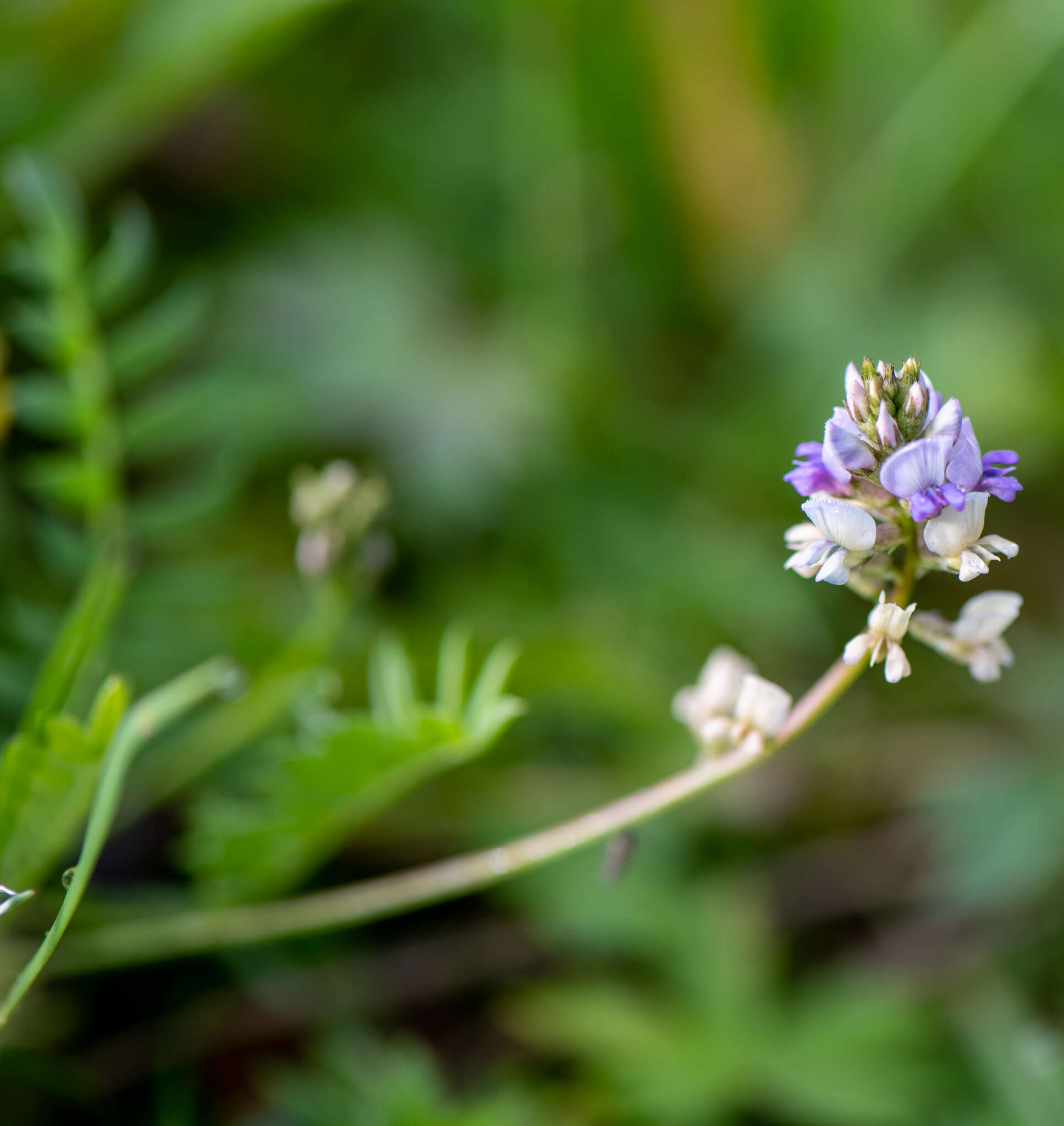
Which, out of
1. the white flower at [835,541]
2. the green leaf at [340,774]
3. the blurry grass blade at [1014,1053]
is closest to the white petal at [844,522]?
the white flower at [835,541]

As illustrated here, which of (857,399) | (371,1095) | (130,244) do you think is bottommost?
(371,1095)

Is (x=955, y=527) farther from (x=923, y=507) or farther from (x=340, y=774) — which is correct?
(x=340, y=774)

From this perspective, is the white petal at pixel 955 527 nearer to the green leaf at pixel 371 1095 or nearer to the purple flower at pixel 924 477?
the purple flower at pixel 924 477

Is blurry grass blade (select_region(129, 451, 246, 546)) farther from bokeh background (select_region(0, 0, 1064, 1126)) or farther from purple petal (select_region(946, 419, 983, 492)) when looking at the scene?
purple petal (select_region(946, 419, 983, 492))

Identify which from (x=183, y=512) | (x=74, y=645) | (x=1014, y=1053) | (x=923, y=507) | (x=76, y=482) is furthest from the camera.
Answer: (x=1014, y=1053)

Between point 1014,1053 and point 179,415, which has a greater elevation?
point 179,415

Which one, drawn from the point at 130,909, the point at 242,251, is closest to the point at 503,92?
the point at 242,251

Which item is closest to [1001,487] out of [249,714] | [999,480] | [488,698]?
[999,480]
